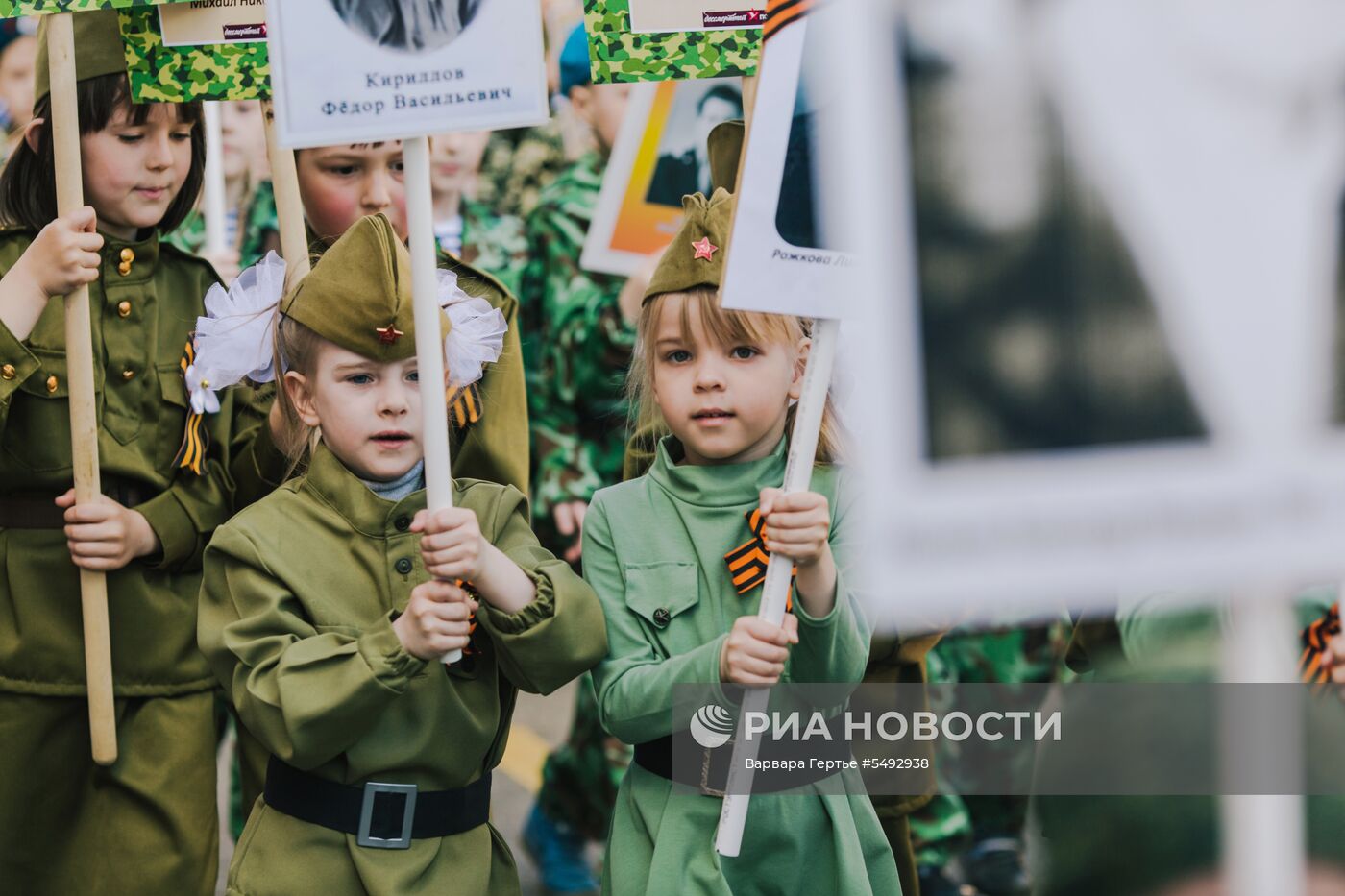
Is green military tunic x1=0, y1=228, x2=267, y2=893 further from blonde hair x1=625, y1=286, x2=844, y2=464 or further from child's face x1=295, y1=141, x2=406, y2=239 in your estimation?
blonde hair x1=625, y1=286, x2=844, y2=464

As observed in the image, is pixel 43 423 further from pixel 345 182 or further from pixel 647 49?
pixel 647 49

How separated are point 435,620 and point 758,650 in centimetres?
47

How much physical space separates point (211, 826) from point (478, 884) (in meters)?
0.94

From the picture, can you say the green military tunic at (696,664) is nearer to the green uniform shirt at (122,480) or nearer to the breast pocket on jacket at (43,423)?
the green uniform shirt at (122,480)

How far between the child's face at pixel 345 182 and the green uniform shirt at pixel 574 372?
0.69m

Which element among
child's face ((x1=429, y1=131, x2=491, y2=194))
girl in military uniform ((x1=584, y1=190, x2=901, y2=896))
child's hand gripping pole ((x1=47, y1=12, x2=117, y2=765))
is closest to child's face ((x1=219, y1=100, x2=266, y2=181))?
child's face ((x1=429, y1=131, x2=491, y2=194))

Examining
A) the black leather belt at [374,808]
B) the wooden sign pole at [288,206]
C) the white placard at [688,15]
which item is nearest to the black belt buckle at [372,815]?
the black leather belt at [374,808]

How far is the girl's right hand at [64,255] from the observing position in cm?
306

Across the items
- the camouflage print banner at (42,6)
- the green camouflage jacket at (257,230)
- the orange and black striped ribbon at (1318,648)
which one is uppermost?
the green camouflage jacket at (257,230)

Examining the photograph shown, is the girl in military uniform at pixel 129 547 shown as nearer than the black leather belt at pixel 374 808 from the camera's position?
No

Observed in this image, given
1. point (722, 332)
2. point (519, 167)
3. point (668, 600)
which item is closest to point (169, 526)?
point (668, 600)

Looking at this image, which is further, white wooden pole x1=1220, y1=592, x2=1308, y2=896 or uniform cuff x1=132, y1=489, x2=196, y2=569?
uniform cuff x1=132, y1=489, x2=196, y2=569

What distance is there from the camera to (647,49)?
3.21 metres

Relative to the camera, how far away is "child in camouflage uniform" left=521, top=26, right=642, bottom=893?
4355mm
